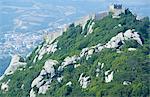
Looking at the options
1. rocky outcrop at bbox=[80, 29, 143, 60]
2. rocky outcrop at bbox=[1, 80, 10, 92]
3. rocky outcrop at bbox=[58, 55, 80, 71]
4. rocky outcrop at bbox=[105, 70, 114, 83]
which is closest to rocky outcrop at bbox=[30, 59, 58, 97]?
rocky outcrop at bbox=[58, 55, 80, 71]

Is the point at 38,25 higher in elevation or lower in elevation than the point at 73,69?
lower

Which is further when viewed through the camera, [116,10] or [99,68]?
[116,10]

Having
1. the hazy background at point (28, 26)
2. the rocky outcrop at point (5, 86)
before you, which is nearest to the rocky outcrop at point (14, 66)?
the rocky outcrop at point (5, 86)

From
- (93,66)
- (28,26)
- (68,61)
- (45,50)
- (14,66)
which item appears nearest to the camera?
(93,66)

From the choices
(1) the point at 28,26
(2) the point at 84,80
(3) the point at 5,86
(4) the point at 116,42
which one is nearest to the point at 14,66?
(3) the point at 5,86

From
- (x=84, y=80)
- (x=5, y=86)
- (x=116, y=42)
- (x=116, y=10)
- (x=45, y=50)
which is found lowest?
(x=5, y=86)

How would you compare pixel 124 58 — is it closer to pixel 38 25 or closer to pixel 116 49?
pixel 116 49

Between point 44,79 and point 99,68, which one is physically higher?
point 99,68

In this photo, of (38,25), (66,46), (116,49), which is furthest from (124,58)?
(38,25)

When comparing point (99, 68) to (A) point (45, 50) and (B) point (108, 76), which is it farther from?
(A) point (45, 50)

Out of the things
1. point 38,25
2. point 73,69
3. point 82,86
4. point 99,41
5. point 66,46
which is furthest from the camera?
point 38,25
